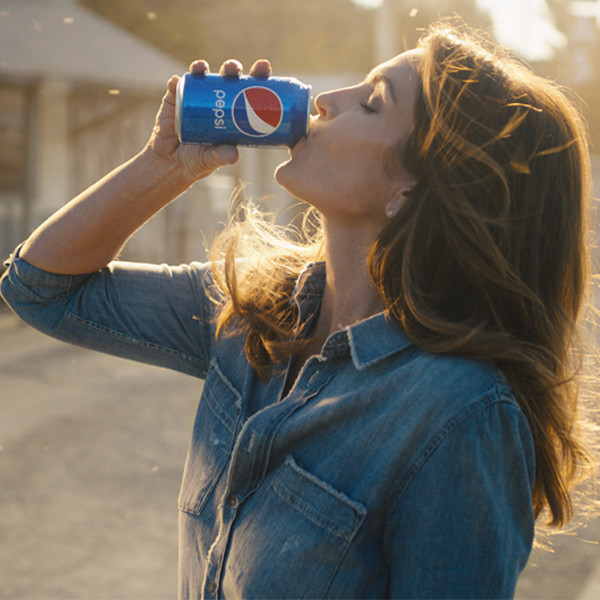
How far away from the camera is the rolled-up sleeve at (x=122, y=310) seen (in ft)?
5.99

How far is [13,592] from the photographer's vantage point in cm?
301

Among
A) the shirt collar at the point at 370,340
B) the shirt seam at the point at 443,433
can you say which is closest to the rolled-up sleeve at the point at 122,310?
the shirt collar at the point at 370,340

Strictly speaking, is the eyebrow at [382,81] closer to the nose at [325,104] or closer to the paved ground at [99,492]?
the nose at [325,104]

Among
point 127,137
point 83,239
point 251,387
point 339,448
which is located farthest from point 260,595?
point 127,137

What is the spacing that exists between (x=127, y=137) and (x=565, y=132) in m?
10.8

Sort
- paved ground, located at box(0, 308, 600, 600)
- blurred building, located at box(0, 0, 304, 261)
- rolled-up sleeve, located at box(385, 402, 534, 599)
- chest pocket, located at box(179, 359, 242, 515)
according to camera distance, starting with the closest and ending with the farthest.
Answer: rolled-up sleeve, located at box(385, 402, 534, 599) < chest pocket, located at box(179, 359, 242, 515) < paved ground, located at box(0, 308, 600, 600) < blurred building, located at box(0, 0, 304, 261)

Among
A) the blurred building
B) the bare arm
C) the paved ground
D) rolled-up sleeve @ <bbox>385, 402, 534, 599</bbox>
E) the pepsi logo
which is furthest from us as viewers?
the blurred building

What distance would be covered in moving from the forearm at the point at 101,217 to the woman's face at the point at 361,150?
1.17 ft

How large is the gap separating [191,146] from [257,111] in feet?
0.65

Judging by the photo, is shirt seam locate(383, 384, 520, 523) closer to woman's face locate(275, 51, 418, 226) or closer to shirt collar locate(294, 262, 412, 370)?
shirt collar locate(294, 262, 412, 370)

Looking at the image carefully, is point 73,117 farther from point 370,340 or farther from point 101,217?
point 370,340

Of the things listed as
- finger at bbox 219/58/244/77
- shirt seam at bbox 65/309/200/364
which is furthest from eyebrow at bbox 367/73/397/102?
shirt seam at bbox 65/309/200/364

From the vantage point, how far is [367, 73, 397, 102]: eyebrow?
5.22ft

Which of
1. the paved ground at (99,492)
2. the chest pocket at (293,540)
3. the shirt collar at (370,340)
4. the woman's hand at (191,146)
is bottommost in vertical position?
the paved ground at (99,492)
